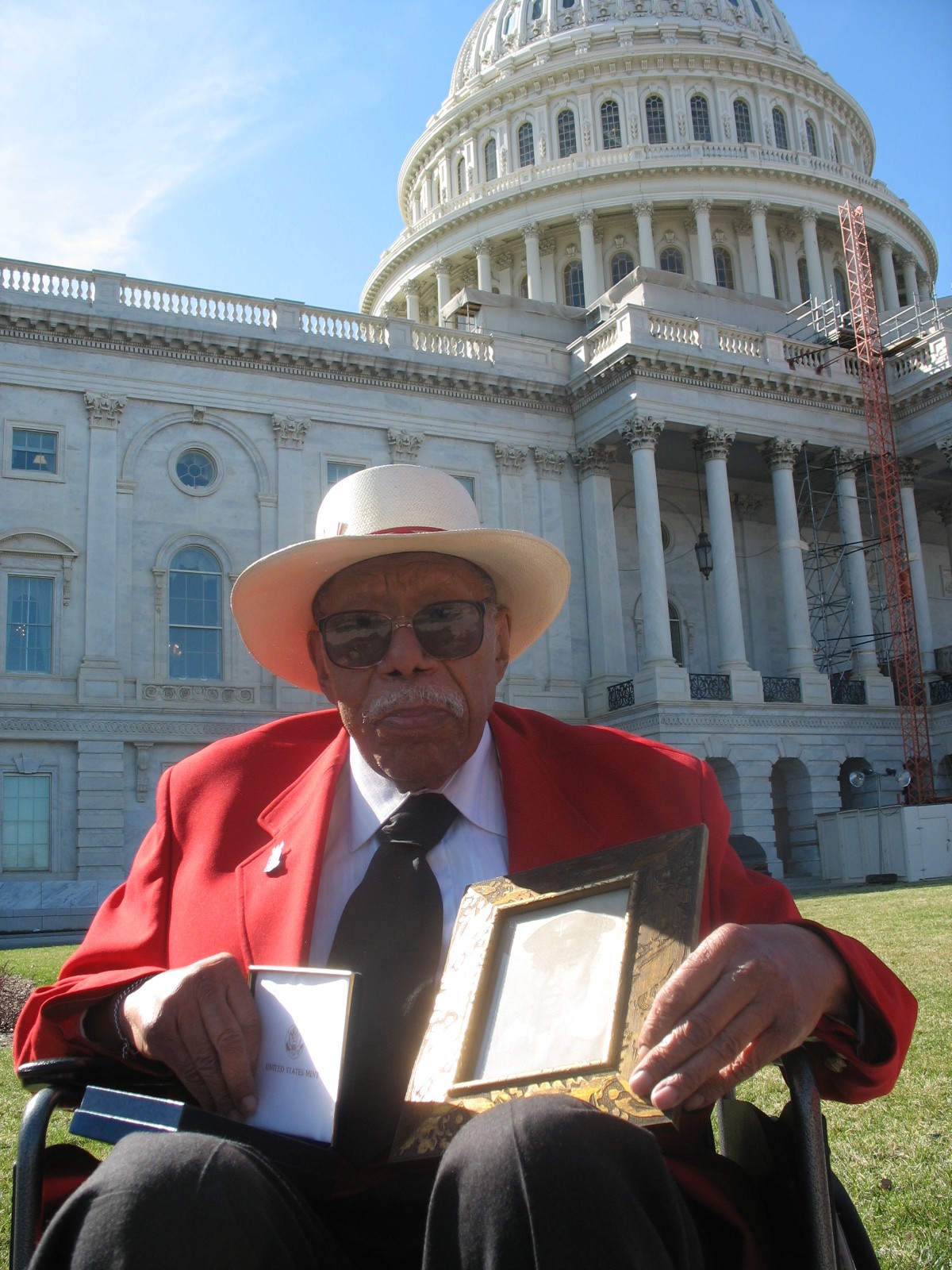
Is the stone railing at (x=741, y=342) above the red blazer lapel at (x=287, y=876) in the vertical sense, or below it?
above

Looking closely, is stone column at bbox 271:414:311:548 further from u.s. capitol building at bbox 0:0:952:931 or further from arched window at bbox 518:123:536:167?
arched window at bbox 518:123:536:167

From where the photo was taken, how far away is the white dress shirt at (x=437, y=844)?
9.40ft

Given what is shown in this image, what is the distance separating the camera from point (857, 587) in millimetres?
35219

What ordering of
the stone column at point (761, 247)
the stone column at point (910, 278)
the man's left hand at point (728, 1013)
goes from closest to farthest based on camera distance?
the man's left hand at point (728, 1013) < the stone column at point (761, 247) < the stone column at point (910, 278)

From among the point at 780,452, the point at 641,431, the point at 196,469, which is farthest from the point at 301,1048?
the point at 780,452

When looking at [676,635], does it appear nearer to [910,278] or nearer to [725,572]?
[725,572]

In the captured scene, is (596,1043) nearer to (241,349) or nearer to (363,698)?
(363,698)

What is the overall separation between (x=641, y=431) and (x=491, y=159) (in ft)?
109

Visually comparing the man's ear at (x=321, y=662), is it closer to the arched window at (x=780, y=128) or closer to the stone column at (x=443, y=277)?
the stone column at (x=443, y=277)

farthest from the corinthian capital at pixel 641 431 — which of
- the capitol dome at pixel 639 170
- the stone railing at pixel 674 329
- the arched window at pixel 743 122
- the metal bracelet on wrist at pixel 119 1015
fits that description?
the arched window at pixel 743 122

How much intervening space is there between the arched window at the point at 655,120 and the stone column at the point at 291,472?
33.5 metres

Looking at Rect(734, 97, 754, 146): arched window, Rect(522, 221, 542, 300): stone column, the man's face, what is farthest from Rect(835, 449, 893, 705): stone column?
the man's face

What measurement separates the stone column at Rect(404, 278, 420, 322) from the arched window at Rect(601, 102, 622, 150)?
11.3 meters

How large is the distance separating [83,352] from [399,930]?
91.7 ft
